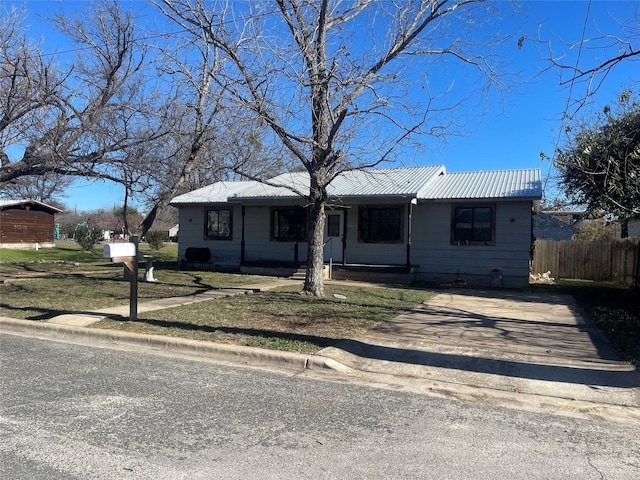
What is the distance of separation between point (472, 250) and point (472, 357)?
1055 centimetres

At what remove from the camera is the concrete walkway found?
545cm

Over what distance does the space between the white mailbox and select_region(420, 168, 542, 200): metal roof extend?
1069cm

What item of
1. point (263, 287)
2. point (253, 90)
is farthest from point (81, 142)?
point (263, 287)

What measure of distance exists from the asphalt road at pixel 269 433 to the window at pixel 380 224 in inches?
479

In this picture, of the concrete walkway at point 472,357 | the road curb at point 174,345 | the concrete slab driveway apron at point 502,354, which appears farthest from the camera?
the road curb at point 174,345

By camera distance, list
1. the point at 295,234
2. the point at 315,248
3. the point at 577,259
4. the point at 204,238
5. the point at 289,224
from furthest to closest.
Result: the point at 577,259 → the point at 204,238 → the point at 289,224 → the point at 295,234 → the point at 315,248

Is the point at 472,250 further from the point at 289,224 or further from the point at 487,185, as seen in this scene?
the point at 289,224

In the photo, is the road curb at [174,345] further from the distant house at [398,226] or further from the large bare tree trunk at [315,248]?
the distant house at [398,226]

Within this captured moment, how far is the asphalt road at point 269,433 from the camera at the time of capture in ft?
11.7

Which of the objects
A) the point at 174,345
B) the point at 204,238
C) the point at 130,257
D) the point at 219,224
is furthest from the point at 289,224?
the point at 174,345

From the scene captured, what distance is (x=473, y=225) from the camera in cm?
1666

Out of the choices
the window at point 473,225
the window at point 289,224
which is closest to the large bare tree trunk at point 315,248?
the window at point 473,225

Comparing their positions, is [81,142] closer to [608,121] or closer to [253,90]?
[253,90]

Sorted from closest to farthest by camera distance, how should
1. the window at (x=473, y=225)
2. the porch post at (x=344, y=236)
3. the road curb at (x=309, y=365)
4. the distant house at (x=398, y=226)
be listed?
the road curb at (x=309, y=365), the distant house at (x=398, y=226), the window at (x=473, y=225), the porch post at (x=344, y=236)
